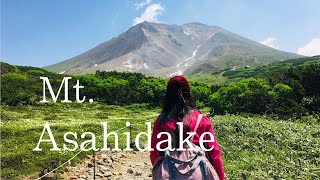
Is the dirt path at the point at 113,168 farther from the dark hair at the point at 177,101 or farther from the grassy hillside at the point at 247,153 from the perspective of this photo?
the dark hair at the point at 177,101

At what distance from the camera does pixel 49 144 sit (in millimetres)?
19859

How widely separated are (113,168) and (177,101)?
12.2 metres

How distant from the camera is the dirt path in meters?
15.2

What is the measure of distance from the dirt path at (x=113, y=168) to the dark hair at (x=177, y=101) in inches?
386

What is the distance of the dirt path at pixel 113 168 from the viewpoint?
49.7ft

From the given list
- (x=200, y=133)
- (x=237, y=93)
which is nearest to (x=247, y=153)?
(x=200, y=133)

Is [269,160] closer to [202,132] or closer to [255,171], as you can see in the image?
[255,171]

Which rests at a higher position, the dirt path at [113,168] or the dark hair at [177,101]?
the dark hair at [177,101]

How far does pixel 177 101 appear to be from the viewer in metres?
5.50

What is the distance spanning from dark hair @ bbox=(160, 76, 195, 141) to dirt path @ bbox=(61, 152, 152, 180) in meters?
9.81

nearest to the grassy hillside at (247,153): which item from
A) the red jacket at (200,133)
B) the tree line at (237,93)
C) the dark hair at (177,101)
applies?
the red jacket at (200,133)

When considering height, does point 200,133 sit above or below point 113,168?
above

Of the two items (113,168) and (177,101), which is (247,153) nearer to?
(113,168)

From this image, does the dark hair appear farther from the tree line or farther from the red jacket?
the tree line
